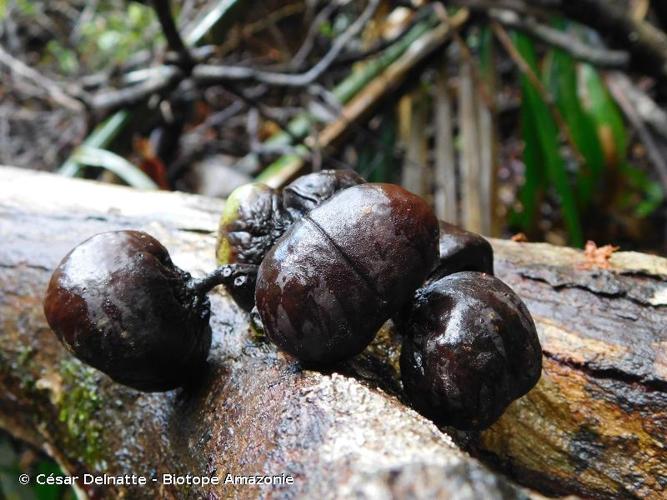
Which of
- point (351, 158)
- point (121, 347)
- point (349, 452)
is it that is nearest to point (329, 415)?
point (349, 452)

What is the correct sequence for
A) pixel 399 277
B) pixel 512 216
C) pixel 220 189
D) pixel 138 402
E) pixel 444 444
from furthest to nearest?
pixel 220 189, pixel 512 216, pixel 138 402, pixel 399 277, pixel 444 444

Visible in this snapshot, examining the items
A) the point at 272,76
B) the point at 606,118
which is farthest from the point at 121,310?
the point at 606,118

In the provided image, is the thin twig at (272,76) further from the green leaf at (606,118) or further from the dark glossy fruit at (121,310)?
the dark glossy fruit at (121,310)

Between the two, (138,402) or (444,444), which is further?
(138,402)

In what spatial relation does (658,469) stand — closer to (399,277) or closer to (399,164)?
(399,277)

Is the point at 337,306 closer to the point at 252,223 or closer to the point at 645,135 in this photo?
the point at 252,223

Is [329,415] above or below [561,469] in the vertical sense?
above

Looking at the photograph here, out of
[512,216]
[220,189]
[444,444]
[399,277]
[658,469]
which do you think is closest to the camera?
[444,444]
